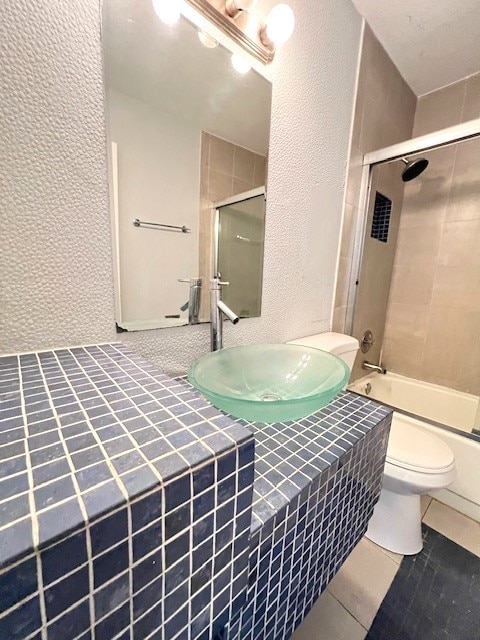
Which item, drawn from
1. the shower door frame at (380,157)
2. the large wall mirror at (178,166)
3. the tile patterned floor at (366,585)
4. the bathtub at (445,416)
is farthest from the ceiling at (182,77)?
the tile patterned floor at (366,585)

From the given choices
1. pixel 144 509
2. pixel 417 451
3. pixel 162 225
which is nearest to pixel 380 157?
pixel 162 225

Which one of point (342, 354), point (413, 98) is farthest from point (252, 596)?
Result: point (413, 98)

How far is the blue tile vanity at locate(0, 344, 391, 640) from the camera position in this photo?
0.23m

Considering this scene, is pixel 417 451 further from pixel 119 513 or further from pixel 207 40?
pixel 207 40

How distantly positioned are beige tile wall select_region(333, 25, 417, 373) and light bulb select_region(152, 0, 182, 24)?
3.46 feet

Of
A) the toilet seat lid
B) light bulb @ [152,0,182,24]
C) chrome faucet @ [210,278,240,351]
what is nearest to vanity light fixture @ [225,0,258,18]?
light bulb @ [152,0,182,24]

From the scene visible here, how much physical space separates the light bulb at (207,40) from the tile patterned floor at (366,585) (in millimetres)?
1913

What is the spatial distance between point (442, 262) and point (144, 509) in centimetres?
235

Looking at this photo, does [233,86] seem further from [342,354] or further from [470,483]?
[470,483]

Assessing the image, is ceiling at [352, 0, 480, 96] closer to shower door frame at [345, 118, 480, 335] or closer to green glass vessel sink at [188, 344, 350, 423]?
shower door frame at [345, 118, 480, 335]

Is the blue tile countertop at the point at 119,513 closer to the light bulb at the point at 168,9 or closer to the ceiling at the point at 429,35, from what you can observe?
the light bulb at the point at 168,9

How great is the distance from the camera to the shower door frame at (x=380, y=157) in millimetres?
1294

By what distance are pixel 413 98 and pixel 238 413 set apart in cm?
256

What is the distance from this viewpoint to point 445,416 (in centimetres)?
187
